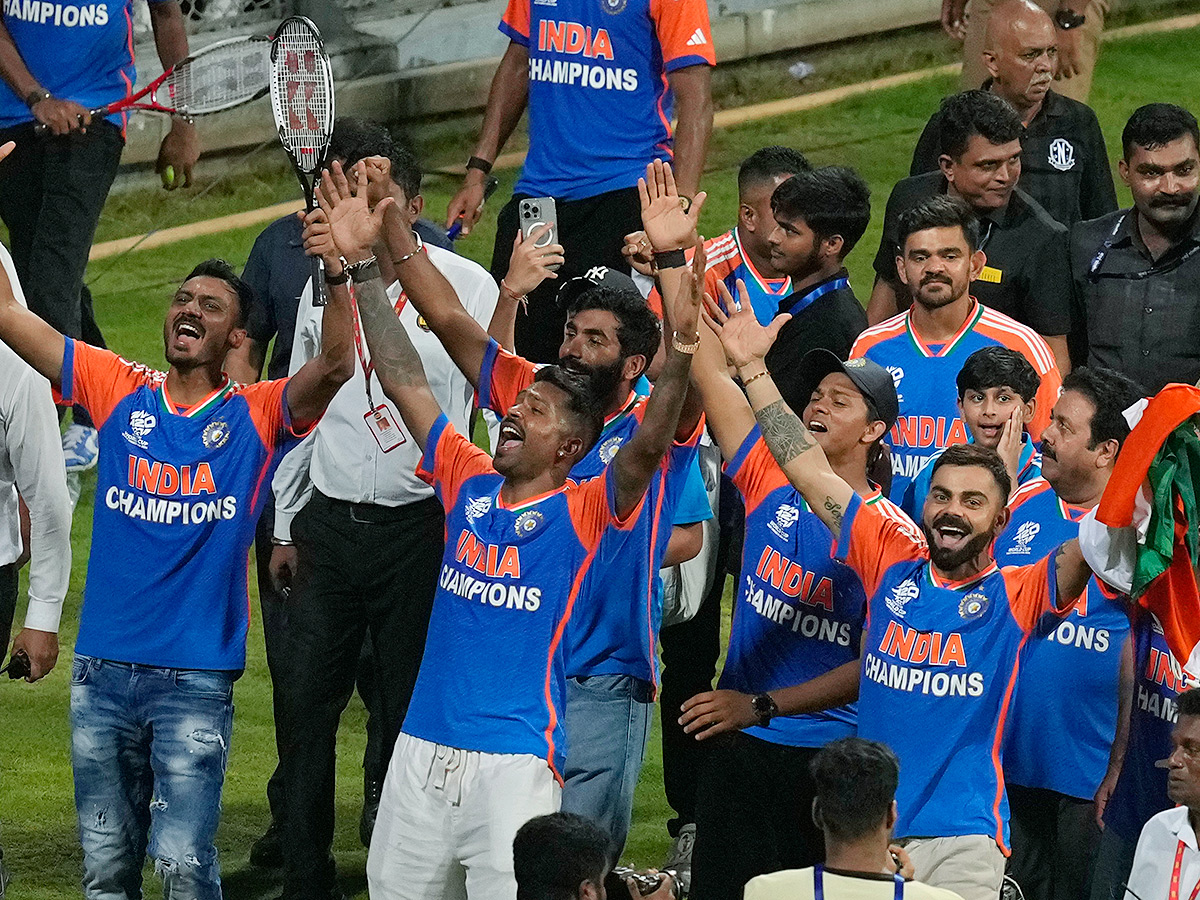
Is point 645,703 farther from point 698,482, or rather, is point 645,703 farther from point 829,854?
point 829,854

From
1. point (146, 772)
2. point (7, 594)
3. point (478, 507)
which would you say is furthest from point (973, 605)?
point (7, 594)

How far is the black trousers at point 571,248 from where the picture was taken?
845 centimetres

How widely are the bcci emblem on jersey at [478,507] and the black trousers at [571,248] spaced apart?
2433 millimetres

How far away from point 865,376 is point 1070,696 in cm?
111

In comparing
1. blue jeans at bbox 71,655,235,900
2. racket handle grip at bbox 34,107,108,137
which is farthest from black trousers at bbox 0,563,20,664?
racket handle grip at bbox 34,107,108,137

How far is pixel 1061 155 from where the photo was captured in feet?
28.0

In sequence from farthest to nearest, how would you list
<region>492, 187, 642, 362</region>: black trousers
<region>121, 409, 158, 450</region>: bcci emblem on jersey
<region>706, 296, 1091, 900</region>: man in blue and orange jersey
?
<region>492, 187, 642, 362</region>: black trousers → <region>121, 409, 158, 450</region>: bcci emblem on jersey → <region>706, 296, 1091, 900</region>: man in blue and orange jersey

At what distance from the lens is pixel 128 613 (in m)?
6.38

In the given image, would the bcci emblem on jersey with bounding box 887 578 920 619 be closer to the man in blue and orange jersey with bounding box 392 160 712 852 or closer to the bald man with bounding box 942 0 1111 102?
the man in blue and orange jersey with bounding box 392 160 712 852

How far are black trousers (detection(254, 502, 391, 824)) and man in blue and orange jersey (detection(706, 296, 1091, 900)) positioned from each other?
6.86 feet

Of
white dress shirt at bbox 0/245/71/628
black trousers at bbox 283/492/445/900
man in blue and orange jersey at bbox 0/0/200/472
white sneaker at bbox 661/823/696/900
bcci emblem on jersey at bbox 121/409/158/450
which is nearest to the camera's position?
bcci emblem on jersey at bbox 121/409/158/450

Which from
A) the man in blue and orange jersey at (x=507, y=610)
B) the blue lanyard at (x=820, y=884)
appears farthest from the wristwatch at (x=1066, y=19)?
the blue lanyard at (x=820, y=884)

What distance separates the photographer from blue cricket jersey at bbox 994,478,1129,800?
Answer: 20.3 ft

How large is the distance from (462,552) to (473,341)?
3.00 ft
